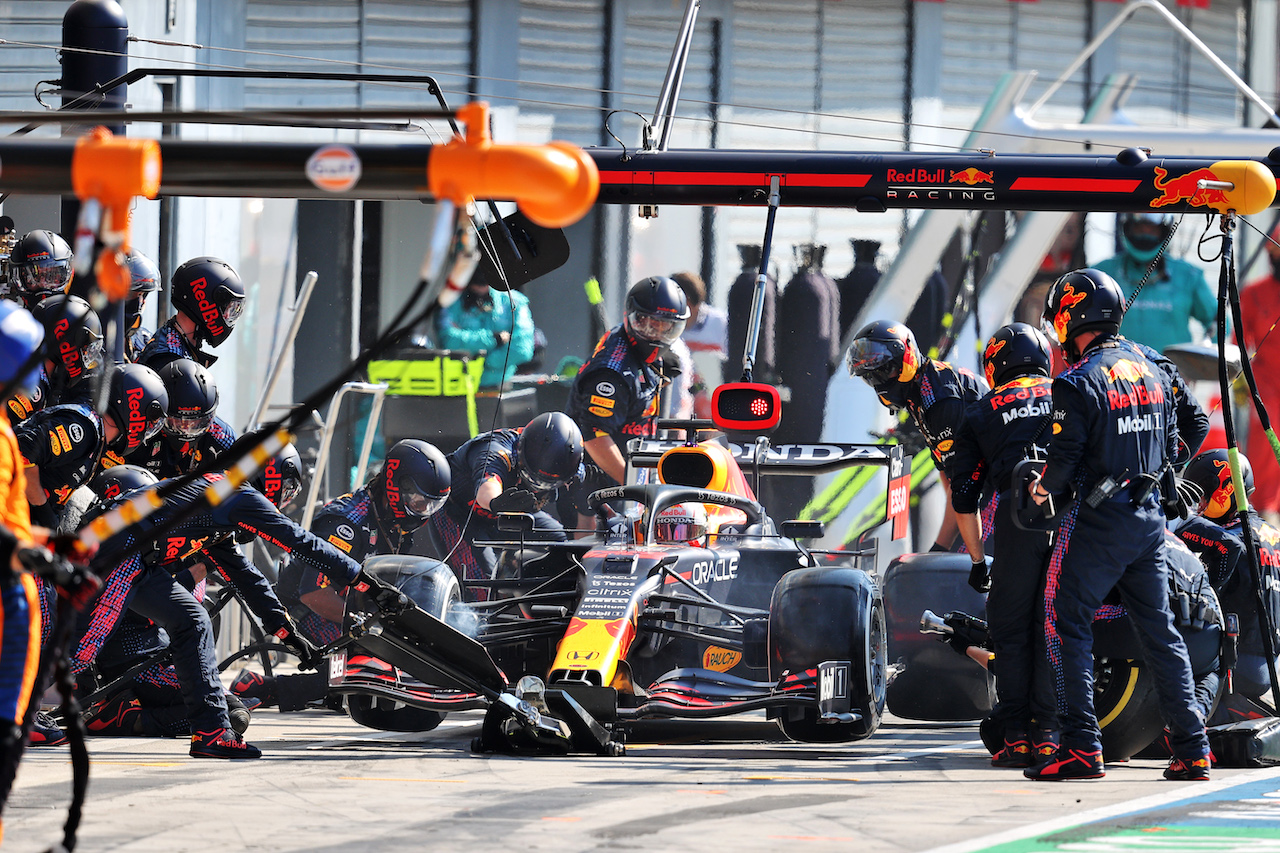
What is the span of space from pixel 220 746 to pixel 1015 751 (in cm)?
325

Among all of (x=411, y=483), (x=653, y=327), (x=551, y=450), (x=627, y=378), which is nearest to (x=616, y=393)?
(x=627, y=378)

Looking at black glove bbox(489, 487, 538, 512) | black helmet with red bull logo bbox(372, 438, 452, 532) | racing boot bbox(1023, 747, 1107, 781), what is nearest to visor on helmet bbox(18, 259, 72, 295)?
black helmet with red bull logo bbox(372, 438, 452, 532)

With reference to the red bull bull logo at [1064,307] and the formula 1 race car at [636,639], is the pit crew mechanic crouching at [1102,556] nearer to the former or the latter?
the red bull bull logo at [1064,307]

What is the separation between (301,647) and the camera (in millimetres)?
7363

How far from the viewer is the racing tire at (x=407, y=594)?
791 cm

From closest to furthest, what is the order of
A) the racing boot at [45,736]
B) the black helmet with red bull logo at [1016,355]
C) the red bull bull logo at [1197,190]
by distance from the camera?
the racing boot at [45,736] → the black helmet with red bull logo at [1016,355] → the red bull bull logo at [1197,190]

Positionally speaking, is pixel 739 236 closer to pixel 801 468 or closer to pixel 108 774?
pixel 801 468

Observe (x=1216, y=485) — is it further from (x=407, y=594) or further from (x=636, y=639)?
(x=407, y=594)

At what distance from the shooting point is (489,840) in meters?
5.27

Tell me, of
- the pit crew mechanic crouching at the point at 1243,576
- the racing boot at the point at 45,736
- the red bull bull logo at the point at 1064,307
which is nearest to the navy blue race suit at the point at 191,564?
the racing boot at the point at 45,736

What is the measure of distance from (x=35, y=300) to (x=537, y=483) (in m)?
3.01

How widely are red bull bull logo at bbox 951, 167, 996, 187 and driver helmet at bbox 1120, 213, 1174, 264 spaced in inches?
200

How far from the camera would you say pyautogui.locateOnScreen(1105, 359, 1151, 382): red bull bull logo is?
6.98m

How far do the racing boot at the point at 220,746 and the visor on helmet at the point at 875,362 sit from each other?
3445 mm
